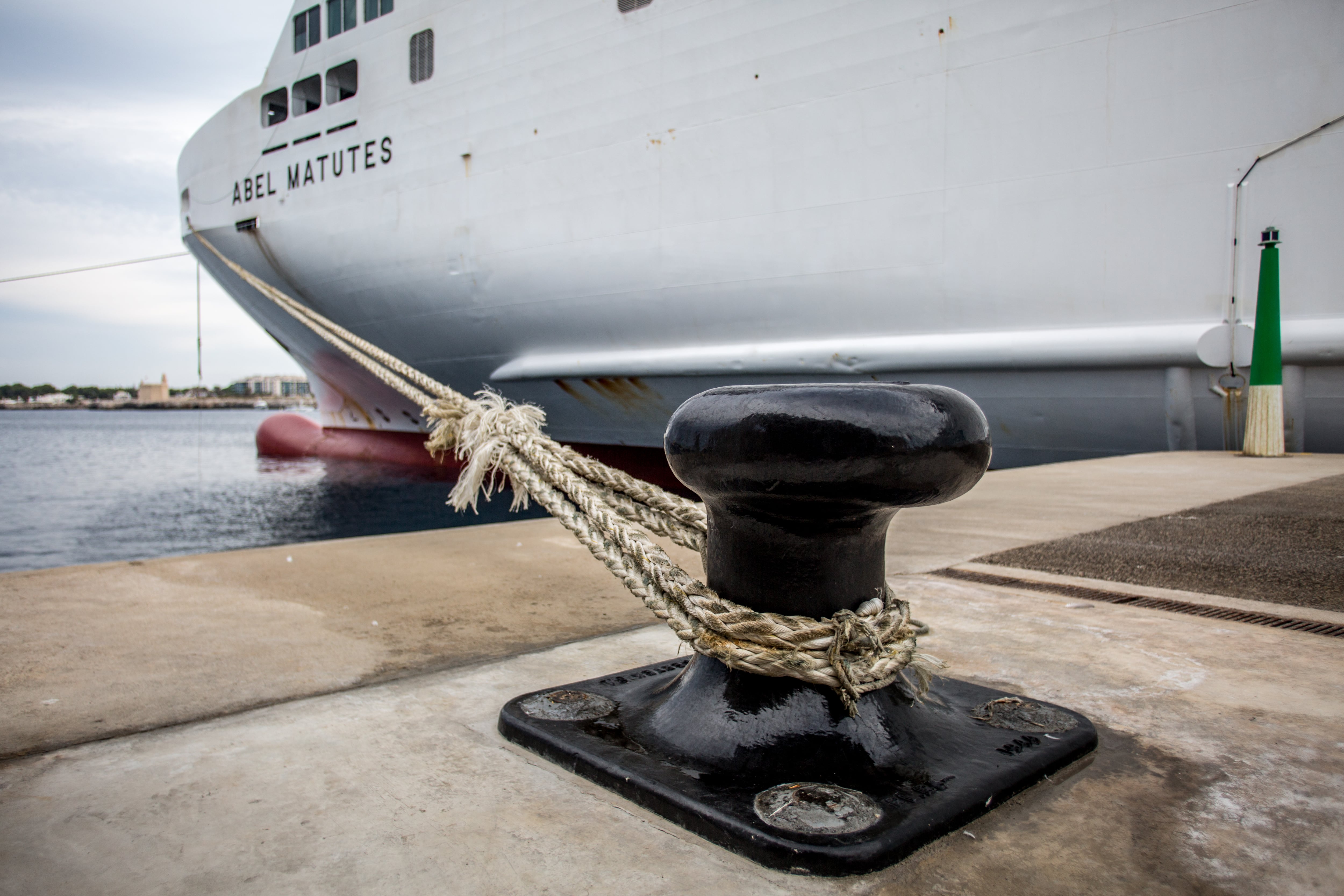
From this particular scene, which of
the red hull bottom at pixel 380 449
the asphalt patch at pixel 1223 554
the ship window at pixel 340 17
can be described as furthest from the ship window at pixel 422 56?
the asphalt patch at pixel 1223 554

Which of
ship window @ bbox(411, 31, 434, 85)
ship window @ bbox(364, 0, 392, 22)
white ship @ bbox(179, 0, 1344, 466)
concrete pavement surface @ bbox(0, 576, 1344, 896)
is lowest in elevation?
concrete pavement surface @ bbox(0, 576, 1344, 896)

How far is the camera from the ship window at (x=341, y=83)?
1148cm

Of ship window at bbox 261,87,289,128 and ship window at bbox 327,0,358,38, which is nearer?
ship window at bbox 327,0,358,38

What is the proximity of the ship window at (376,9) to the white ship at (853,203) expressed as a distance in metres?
0.05

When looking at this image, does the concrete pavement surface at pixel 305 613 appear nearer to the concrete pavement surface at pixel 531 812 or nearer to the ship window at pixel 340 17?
the concrete pavement surface at pixel 531 812

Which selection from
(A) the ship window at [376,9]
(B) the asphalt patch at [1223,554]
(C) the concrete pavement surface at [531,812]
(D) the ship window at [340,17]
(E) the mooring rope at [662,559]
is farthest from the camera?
(D) the ship window at [340,17]

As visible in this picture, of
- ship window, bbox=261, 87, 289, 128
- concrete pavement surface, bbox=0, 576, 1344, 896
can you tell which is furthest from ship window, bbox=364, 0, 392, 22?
concrete pavement surface, bbox=0, 576, 1344, 896

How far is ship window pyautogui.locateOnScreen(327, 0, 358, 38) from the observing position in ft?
38.0

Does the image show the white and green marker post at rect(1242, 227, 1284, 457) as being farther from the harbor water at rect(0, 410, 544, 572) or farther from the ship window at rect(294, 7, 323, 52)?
the ship window at rect(294, 7, 323, 52)

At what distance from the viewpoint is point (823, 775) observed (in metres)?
1.06

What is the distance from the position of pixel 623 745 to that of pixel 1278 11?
7.14m

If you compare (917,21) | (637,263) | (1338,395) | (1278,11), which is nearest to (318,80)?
(637,263)

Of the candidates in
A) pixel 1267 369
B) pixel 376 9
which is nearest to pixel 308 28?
pixel 376 9

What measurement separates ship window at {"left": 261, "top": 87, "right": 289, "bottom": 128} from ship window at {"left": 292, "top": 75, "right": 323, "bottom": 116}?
6.2 inches
